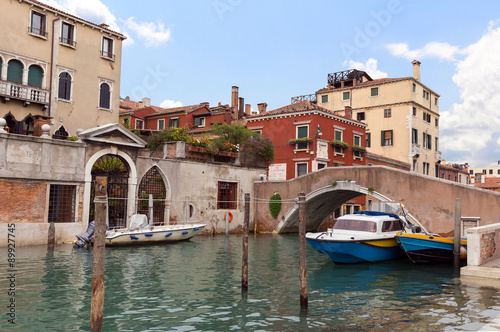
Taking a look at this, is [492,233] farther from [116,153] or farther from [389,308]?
[116,153]

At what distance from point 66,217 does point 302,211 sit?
1201 centimetres

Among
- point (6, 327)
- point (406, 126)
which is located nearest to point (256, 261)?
point (6, 327)

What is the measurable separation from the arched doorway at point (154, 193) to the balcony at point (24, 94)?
640 cm

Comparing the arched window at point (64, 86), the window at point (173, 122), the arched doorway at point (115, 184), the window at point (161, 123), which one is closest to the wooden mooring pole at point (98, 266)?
the arched doorway at point (115, 184)

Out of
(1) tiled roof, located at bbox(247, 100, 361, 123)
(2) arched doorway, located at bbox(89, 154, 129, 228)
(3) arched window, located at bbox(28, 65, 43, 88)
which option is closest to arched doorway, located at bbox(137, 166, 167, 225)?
(2) arched doorway, located at bbox(89, 154, 129, 228)

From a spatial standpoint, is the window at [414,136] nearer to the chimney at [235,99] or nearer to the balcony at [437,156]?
the balcony at [437,156]

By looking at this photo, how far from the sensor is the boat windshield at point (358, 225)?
51.9 ft

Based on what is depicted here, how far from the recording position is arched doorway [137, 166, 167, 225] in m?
21.1

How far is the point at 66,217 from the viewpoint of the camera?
18109 mm

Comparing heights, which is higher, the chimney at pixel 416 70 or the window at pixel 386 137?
the chimney at pixel 416 70

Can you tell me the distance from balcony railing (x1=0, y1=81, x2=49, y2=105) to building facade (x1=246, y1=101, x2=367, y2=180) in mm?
14516

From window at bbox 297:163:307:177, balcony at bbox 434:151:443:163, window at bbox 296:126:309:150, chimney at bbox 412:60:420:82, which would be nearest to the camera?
window at bbox 296:126:309:150

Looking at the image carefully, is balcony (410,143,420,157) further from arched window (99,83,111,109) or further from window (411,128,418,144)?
arched window (99,83,111,109)

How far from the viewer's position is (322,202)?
27.2 metres
